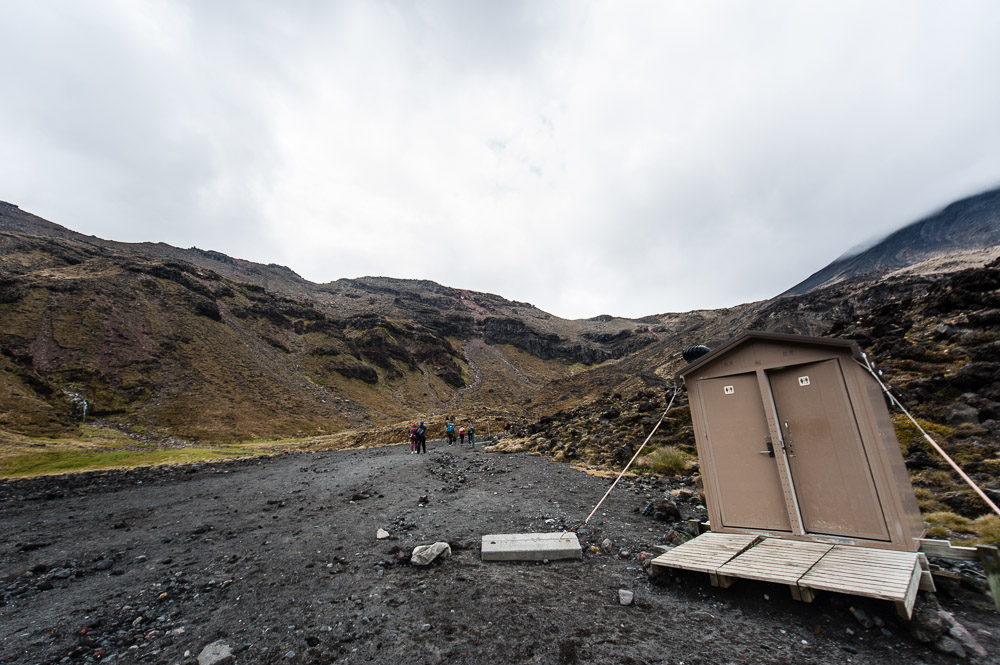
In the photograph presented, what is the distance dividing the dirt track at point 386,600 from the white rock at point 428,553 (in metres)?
0.13

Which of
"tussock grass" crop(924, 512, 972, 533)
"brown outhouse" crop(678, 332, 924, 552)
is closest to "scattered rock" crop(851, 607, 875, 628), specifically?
"brown outhouse" crop(678, 332, 924, 552)

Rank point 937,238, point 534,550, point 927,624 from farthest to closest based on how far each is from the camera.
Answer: point 937,238 → point 534,550 → point 927,624

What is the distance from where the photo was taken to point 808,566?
4.39 m

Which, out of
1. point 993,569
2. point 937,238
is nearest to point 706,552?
point 993,569

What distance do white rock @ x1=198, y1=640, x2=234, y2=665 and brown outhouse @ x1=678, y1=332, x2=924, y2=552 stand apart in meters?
6.86

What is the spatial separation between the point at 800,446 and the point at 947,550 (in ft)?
6.22

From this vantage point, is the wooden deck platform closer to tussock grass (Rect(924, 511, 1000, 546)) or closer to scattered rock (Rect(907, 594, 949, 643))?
scattered rock (Rect(907, 594, 949, 643))

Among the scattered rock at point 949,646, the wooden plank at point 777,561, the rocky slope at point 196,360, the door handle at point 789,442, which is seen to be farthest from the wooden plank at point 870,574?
the rocky slope at point 196,360

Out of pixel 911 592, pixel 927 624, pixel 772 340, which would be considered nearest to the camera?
pixel 927 624

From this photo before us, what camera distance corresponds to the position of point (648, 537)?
23.1 ft

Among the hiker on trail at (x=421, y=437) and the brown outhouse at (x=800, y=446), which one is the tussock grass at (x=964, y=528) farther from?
the hiker on trail at (x=421, y=437)

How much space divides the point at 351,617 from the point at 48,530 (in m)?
10.9

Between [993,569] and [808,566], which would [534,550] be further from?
[993,569]

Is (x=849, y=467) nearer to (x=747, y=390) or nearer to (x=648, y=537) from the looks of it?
(x=747, y=390)
